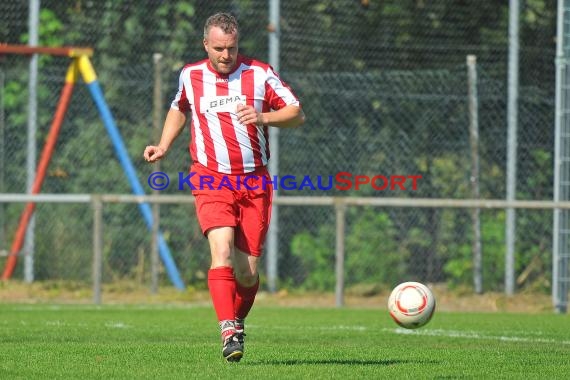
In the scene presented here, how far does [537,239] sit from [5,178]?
6308 millimetres

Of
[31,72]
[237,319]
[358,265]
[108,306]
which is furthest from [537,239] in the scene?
[237,319]

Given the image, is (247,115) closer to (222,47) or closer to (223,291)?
(222,47)

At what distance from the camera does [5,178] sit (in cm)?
1488

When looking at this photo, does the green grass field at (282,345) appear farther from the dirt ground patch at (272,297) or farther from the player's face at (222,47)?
the player's face at (222,47)

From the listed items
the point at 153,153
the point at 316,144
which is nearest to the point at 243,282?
the point at 153,153

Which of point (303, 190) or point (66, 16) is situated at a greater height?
point (66, 16)

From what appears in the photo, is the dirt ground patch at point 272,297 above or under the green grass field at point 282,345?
under

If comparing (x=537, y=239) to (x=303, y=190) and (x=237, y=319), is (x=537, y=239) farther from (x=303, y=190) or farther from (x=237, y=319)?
(x=237, y=319)

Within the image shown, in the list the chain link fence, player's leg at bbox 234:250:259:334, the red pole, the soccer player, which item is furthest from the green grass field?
the chain link fence

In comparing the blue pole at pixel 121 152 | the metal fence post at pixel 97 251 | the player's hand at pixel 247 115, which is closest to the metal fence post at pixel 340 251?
the blue pole at pixel 121 152

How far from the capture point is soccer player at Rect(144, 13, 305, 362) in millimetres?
6773

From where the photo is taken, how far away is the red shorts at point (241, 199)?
22.5ft

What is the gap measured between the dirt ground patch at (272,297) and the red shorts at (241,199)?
20.3 ft

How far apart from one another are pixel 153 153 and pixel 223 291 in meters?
0.94
